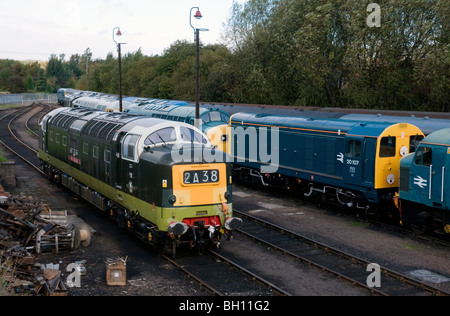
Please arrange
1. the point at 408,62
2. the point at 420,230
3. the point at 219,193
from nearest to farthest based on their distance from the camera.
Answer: the point at 219,193
the point at 420,230
the point at 408,62

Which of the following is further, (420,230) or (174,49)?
(174,49)

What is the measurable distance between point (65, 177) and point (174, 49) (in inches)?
2283

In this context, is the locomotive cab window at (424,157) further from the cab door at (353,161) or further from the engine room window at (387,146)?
the cab door at (353,161)

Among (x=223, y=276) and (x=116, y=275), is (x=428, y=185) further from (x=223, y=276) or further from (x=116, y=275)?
(x=116, y=275)

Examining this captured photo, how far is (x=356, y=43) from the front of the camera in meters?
34.0

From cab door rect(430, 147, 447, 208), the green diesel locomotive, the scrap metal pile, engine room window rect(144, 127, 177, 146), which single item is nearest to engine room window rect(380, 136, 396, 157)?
cab door rect(430, 147, 447, 208)

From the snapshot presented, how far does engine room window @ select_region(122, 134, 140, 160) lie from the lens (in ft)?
48.9

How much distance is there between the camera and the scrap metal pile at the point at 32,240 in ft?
37.5

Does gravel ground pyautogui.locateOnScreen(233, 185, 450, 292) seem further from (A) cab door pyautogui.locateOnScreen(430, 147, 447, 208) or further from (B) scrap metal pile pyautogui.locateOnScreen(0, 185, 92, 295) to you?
(B) scrap metal pile pyautogui.locateOnScreen(0, 185, 92, 295)

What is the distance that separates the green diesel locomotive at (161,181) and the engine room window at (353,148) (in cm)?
598

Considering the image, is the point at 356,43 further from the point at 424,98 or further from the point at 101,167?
the point at 101,167

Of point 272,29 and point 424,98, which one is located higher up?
point 272,29
